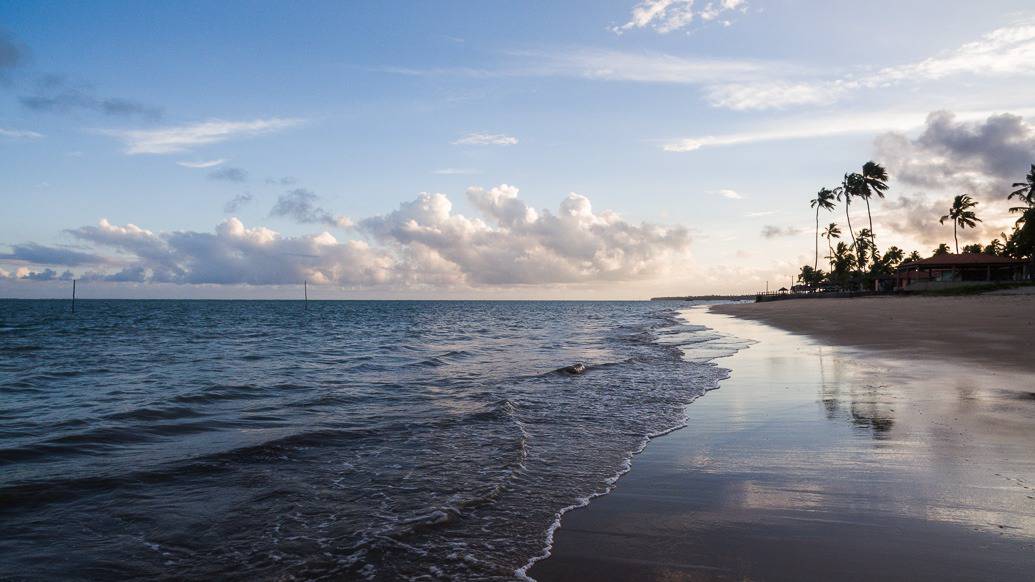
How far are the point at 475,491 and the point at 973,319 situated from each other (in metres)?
28.1

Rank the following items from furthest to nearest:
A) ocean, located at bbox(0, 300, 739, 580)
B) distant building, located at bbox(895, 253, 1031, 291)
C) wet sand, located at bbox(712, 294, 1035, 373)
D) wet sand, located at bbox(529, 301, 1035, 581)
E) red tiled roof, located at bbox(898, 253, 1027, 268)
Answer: red tiled roof, located at bbox(898, 253, 1027, 268) < distant building, located at bbox(895, 253, 1031, 291) < wet sand, located at bbox(712, 294, 1035, 373) < ocean, located at bbox(0, 300, 739, 580) < wet sand, located at bbox(529, 301, 1035, 581)

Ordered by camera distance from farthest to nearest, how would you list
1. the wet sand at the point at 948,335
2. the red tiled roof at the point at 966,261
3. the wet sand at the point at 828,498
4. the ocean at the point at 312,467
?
1. the red tiled roof at the point at 966,261
2. the wet sand at the point at 948,335
3. the ocean at the point at 312,467
4. the wet sand at the point at 828,498

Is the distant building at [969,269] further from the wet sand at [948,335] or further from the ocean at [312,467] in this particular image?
the ocean at [312,467]

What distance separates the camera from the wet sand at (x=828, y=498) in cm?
408

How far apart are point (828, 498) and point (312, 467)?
5.90 metres

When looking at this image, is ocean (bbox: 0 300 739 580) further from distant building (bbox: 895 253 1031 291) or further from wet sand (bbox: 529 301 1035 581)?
distant building (bbox: 895 253 1031 291)

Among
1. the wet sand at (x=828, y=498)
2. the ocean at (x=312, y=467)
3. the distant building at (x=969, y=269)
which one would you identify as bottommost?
the ocean at (x=312, y=467)

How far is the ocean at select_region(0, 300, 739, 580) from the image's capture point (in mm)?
4855

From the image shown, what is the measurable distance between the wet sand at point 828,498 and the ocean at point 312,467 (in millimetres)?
595

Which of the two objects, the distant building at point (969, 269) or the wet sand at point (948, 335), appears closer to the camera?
the wet sand at point (948, 335)

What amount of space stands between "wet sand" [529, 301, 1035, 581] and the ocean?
59 centimetres

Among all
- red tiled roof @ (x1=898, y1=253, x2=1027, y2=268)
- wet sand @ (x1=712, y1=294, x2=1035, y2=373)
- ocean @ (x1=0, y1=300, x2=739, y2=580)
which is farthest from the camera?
red tiled roof @ (x1=898, y1=253, x2=1027, y2=268)

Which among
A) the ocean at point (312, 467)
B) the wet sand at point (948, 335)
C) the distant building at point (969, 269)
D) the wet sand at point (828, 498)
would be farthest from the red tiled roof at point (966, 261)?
the wet sand at point (828, 498)

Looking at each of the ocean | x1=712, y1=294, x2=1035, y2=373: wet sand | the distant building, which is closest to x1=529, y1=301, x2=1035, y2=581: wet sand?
the ocean
